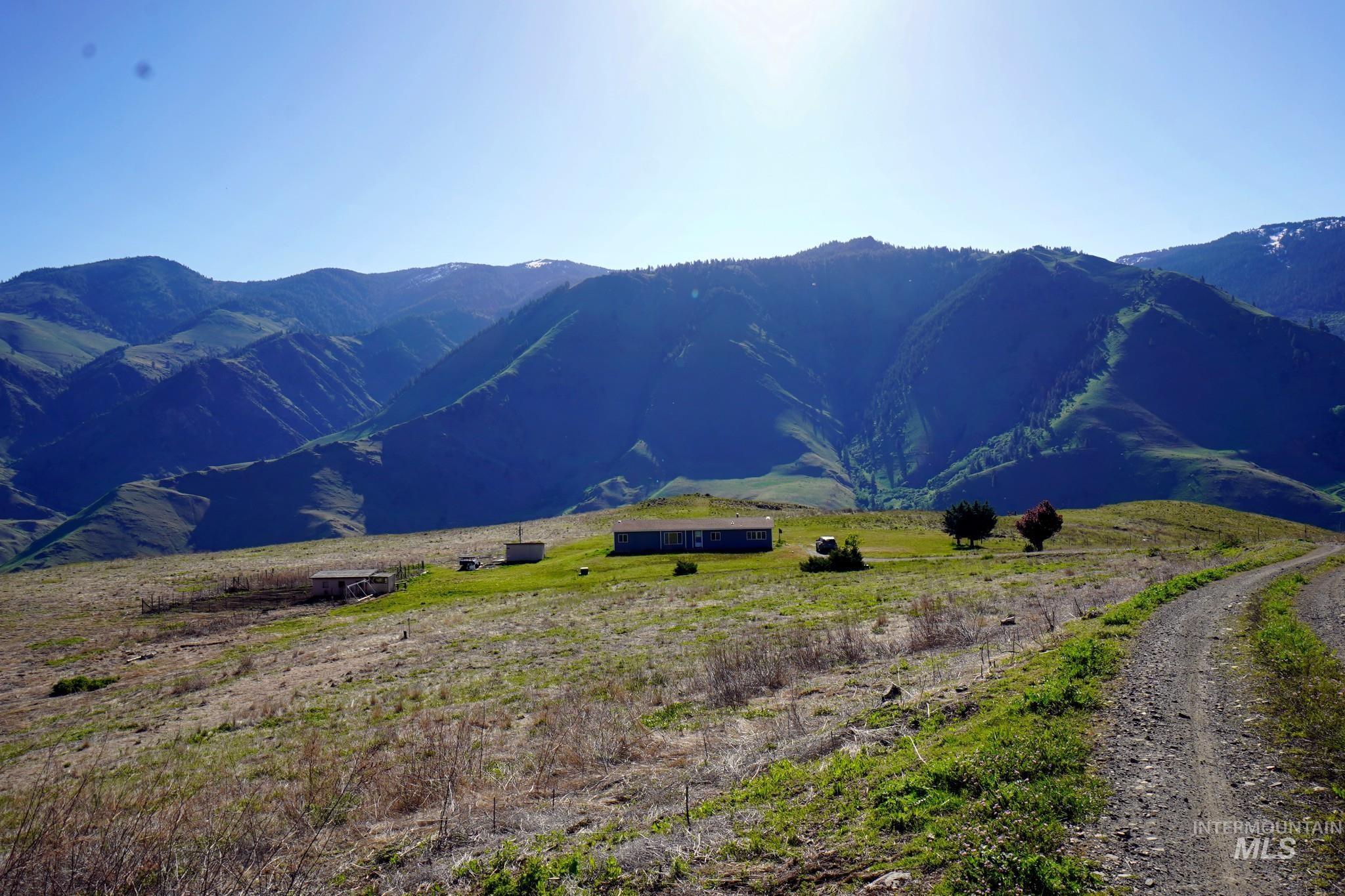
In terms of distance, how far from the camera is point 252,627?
43.9m

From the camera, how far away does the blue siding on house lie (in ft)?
236

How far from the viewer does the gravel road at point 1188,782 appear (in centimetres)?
721

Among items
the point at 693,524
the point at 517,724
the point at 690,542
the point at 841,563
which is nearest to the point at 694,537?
the point at 690,542

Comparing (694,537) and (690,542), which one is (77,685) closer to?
(690,542)

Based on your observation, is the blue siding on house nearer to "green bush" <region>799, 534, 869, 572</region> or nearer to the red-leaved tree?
"green bush" <region>799, 534, 869, 572</region>

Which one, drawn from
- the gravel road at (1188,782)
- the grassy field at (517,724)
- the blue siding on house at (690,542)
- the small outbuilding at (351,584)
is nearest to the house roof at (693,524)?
the blue siding on house at (690,542)

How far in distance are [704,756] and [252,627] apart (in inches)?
1632

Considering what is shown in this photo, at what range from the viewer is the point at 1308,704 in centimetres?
1080

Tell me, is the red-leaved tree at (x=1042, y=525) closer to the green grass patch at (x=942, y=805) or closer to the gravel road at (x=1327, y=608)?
the gravel road at (x=1327, y=608)

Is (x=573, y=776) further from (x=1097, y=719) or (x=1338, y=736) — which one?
(x=1338, y=736)

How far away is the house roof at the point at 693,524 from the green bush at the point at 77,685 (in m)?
45.8

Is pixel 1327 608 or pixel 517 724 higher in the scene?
pixel 1327 608

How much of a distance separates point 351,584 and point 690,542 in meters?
33.9

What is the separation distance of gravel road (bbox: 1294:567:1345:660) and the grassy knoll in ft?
0.98
